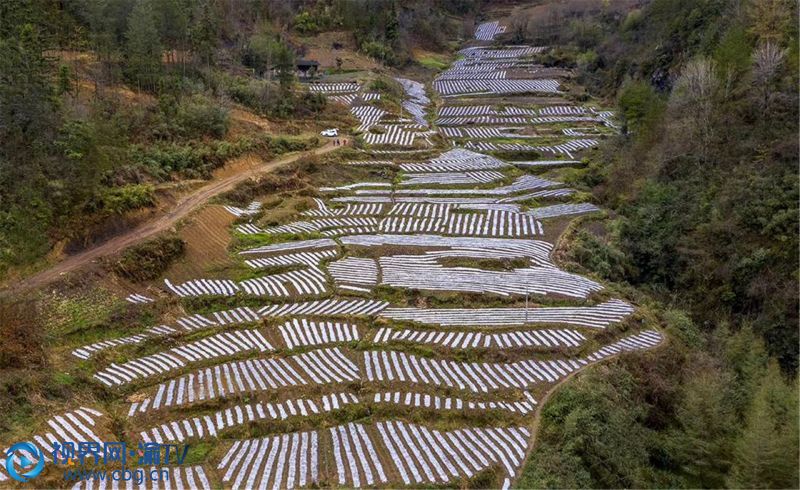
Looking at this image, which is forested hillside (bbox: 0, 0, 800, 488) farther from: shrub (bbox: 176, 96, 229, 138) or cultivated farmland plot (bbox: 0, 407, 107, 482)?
cultivated farmland plot (bbox: 0, 407, 107, 482)

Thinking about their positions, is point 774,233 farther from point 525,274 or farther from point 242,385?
point 242,385

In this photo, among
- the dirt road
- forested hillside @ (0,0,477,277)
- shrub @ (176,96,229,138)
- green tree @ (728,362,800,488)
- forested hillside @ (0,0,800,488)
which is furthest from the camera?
shrub @ (176,96,229,138)

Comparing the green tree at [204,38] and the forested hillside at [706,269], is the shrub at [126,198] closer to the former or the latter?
the forested hillside at [706,269]

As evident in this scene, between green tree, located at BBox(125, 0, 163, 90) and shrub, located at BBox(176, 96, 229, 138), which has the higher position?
green tree, located at BBox(125, 0, 163, 90)

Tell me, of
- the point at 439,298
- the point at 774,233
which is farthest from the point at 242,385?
the point at 774,233

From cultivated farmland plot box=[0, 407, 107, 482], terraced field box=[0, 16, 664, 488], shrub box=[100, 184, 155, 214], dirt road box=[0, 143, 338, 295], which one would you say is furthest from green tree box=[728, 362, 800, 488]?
shrub box=[100, 184, 155, 214]

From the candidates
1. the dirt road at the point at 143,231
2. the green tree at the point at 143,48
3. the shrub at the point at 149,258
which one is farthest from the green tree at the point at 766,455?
the green tree at the point at 143,48
